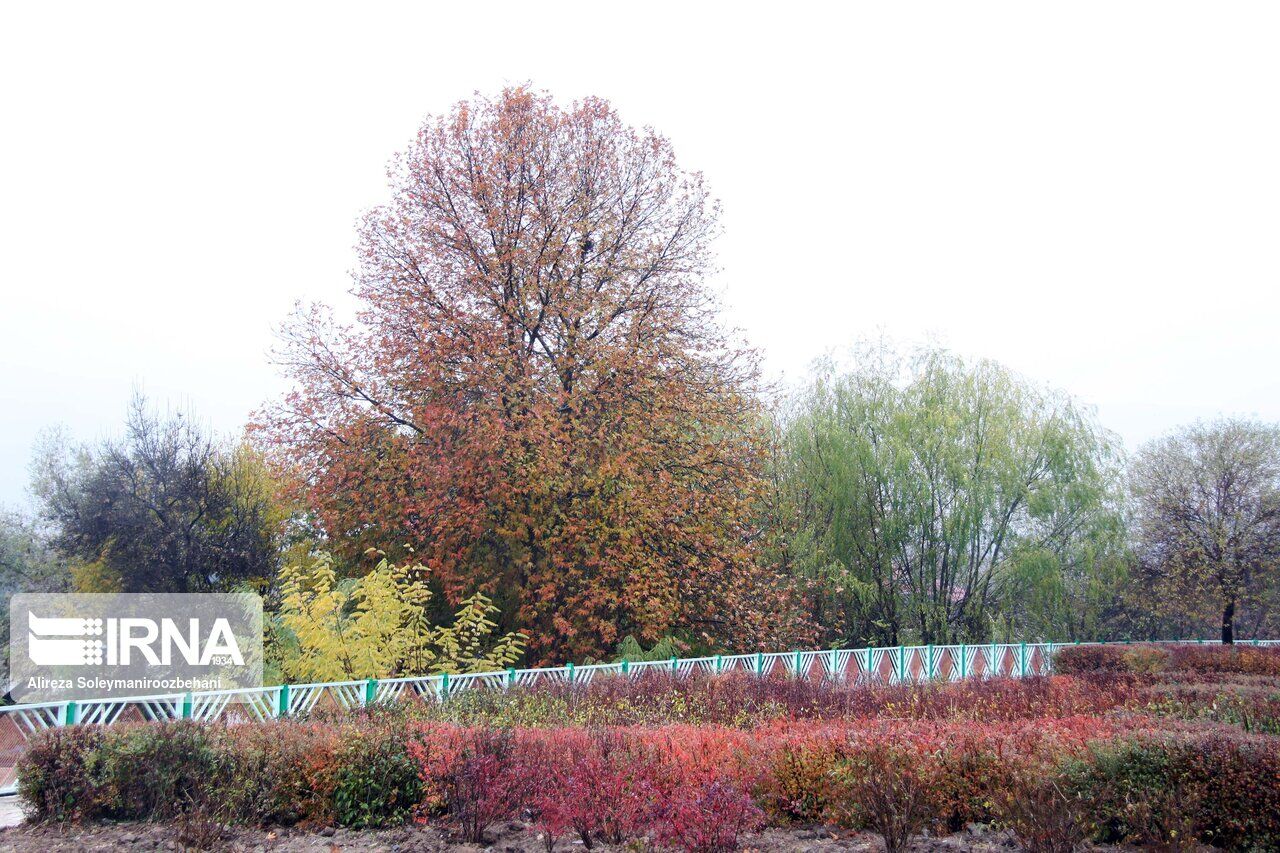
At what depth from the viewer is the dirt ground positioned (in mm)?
5648

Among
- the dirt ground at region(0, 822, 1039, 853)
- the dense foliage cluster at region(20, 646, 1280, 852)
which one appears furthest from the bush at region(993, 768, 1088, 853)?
the dirt ground at region(0, 822, 1039, 853)

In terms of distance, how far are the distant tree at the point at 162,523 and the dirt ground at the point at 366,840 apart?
10.4 metres

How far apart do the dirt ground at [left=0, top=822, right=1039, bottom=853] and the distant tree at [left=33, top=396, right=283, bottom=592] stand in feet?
34.2

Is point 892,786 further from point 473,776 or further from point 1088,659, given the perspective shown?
point 1088,659

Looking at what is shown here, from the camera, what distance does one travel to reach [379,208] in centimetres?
1772

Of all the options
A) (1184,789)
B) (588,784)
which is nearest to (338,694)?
(588,784)

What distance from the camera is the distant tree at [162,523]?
1631cm

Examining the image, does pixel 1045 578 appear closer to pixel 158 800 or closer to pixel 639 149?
pixel 639 149

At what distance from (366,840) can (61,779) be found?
8.99 feet

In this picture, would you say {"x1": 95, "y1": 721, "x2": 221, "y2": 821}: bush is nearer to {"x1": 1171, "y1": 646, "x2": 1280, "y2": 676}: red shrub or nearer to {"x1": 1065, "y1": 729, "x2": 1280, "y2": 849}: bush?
{"x1": 1065, "y1": 729, "x2": 1280, "y2": 849}: bush

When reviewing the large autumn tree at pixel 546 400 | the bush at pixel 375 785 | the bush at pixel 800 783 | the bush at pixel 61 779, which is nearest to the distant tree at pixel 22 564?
the large autumn tree at pixel 546 400

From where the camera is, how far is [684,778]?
6031 millimetres

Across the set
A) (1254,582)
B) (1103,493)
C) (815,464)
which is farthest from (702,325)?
(1254,582)

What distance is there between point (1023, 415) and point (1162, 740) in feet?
62.8
